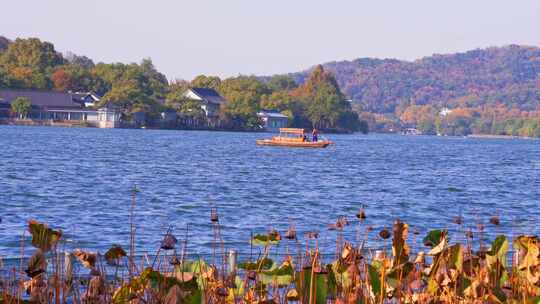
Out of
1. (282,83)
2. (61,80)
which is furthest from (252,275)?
(282,83)

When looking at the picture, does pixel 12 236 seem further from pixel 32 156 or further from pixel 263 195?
pixel 32 156

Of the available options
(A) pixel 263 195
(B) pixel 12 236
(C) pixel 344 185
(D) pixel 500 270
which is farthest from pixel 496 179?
(D) pixel 500 270

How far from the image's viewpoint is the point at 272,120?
150 meters

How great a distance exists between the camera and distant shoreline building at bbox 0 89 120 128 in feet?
402

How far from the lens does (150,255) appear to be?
13461 mm

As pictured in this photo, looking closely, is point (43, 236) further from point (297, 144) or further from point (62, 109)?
point (62, 109)

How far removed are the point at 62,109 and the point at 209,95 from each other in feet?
81.1

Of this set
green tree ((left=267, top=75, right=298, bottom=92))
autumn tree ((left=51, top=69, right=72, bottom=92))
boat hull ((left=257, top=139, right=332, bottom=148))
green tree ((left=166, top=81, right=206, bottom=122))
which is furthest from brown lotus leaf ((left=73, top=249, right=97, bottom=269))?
green tree ((left=267, top=75, right=298, bottom=92))

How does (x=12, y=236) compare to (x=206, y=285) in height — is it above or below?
below

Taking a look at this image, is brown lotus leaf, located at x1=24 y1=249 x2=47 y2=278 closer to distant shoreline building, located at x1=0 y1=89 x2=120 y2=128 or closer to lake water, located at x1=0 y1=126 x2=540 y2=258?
lake water, located at x1=0 y1=126 x2=540 y2=258

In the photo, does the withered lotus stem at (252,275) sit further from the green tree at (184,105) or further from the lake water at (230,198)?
the green tree at (184,105)

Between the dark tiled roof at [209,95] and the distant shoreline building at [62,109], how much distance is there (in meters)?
16.7

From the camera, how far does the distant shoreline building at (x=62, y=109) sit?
402 ft

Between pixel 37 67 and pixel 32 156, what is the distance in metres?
89.1
